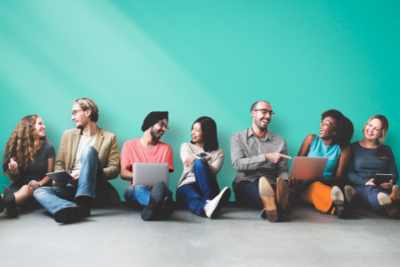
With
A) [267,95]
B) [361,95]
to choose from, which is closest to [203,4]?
[267,95]

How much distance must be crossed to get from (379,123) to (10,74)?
4.43m

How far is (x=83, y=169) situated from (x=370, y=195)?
2701mm

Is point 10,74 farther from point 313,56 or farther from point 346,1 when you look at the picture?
point 346,1

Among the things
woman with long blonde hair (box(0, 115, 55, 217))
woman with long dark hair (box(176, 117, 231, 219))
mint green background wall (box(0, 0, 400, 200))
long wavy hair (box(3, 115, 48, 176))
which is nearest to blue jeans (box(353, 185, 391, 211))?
mint green background wall (box(0, 0, 400, 200))

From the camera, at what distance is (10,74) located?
3631 millimetres

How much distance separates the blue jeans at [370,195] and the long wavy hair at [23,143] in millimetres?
3345

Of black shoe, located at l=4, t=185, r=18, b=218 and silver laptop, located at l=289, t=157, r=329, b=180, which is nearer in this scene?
black shoe, located at l=4, t=185, r=18, b=218

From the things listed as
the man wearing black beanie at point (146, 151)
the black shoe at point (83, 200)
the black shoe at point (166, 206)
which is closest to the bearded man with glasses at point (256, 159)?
the man wearing black beanie at point (146, 151)

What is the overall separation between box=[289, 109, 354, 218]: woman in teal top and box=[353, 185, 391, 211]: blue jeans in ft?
0.77

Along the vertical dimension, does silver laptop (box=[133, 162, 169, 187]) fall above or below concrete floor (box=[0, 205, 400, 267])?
above

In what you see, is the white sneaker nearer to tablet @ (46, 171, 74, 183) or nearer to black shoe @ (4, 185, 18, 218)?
tablet @ (46, 171, 74, 183)

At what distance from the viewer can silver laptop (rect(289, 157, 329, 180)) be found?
2.80 m

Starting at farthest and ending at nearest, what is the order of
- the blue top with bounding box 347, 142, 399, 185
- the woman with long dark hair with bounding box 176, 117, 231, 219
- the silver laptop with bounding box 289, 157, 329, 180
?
the blue top with bounding box 347, 142, 399, 185
the silver laptop with bounding box 289, 157, 329, 180
the woman with long dark hair with bounding box 176, 117, 231, 219

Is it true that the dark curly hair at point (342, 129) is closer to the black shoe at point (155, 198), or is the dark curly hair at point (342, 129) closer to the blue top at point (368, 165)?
the blue top at point (368, 165)
